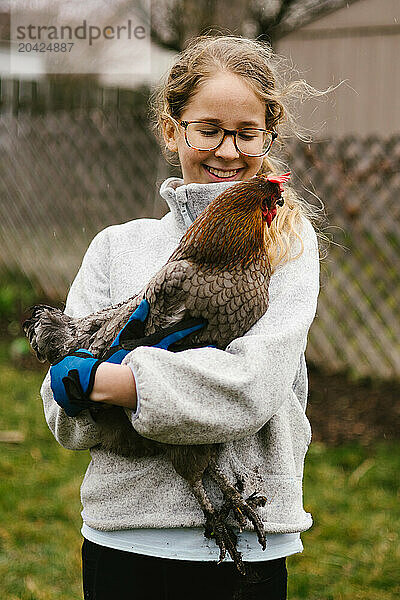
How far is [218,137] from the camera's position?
203 cm

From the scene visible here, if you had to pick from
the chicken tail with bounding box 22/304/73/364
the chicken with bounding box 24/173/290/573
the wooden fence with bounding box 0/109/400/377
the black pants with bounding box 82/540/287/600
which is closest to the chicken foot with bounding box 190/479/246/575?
the chicken with bounding box 24/173/290/573

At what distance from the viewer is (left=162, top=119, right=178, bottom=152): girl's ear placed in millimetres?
2258

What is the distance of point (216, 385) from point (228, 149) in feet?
2.22

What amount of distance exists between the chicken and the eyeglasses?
0.62 ft

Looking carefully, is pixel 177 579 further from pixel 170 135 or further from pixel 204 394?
pixel 170 135

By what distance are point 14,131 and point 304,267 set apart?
8107mm

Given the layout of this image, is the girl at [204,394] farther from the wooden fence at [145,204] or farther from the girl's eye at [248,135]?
the wooden fence at [145,204]

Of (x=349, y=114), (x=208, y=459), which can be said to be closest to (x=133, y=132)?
(x=349, y=114)

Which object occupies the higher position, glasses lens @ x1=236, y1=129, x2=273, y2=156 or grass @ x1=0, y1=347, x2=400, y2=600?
glasses lens @ x1=236, y1=129, x2=273, y2=156

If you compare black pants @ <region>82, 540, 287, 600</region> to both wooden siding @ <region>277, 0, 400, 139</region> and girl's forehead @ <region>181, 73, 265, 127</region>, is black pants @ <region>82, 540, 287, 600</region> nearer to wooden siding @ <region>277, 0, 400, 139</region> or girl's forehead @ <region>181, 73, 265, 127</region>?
girl's forehead @ <region>181, 73, 265, 127</region>

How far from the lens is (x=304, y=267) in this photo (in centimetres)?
194

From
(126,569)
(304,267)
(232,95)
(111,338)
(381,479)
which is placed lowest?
(381,479)

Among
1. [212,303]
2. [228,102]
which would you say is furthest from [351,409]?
[212,303]

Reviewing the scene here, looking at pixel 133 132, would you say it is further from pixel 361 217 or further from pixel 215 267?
pixel 215 267
